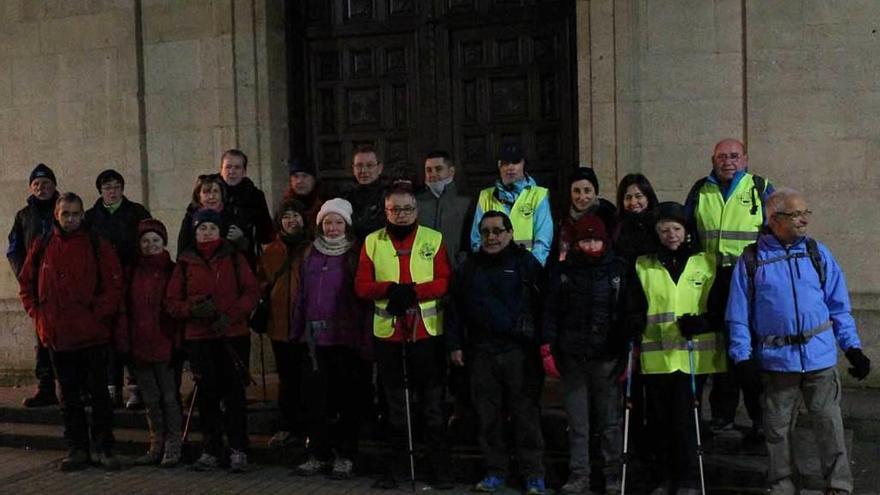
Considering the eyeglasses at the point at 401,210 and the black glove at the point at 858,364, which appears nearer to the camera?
the black glove at the point at 858,364

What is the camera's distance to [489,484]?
640 centimetres

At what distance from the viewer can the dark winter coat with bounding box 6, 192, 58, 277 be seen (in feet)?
27.2

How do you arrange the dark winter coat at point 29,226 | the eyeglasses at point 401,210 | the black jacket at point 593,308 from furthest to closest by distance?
the dark winter coat at point 29,226 → the eyeglasses at point 401,210 → the black jacket at point 593,308

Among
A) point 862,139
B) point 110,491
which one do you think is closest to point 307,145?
point 110,491

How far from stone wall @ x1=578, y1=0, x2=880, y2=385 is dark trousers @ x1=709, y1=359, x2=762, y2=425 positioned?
1864 mm

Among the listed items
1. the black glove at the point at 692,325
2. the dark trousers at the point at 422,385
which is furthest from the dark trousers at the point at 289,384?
the black glove at the point at 692,325

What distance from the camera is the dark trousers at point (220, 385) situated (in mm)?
6992

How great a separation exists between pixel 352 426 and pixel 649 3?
177 inches

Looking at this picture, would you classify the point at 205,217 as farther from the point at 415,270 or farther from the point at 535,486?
the point at 535,486

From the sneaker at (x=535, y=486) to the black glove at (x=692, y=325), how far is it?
133cm

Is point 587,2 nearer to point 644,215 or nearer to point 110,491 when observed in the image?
point 644,215

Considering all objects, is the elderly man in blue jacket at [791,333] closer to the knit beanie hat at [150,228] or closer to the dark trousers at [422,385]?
the dark trousers at [422,385]

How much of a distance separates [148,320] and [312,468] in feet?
5.30

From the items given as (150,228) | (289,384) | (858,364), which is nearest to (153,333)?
(150,228)
